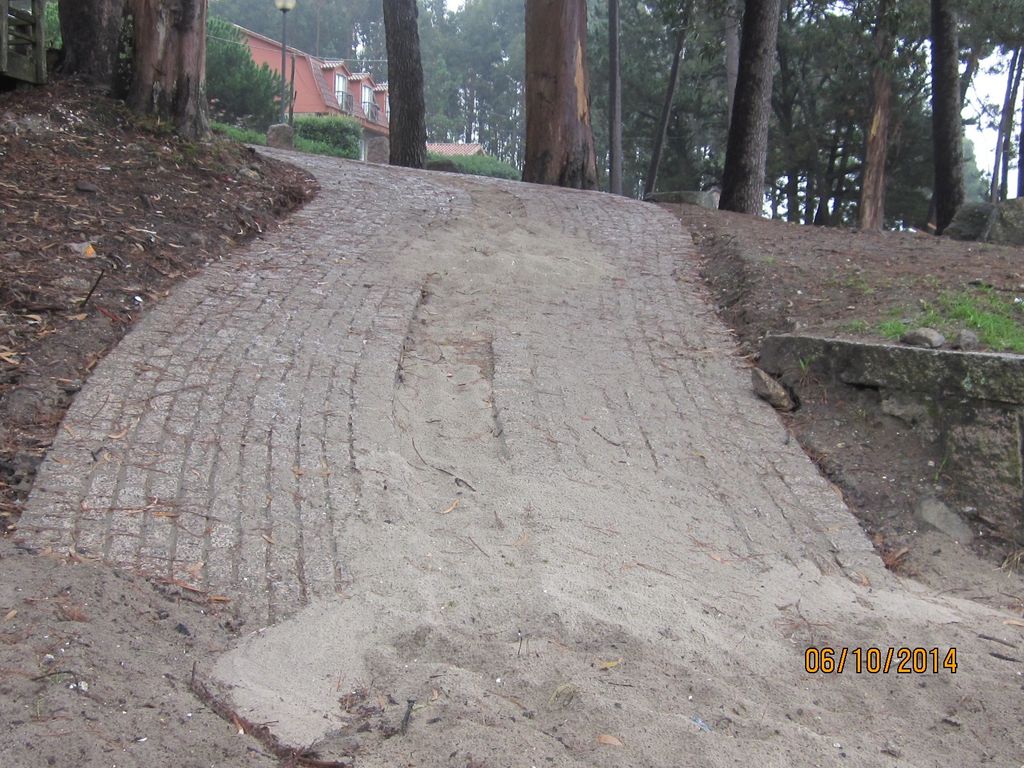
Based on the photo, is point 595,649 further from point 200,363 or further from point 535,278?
point 535,278

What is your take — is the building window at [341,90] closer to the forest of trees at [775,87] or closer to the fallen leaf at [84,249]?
the forest of trees at [775,87]

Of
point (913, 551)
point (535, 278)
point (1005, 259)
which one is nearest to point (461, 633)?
point (913, 551)

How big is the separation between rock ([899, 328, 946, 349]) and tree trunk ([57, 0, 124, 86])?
735 centimetres

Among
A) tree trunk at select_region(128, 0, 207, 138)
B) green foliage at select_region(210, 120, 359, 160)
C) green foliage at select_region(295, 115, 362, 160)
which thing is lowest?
tree trunk at select_region(128, 0, 207, 138)

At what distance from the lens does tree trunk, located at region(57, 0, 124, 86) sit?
9000 millimetres

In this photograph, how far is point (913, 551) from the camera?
14.1 ft

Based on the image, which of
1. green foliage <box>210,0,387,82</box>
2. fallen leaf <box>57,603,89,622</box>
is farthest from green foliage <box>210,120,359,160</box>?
green foliage <box>210,0,387,82</box>

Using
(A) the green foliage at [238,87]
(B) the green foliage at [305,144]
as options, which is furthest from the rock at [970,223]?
(A) the green foliage at [238,87]

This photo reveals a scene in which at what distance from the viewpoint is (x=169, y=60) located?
26.6 ft

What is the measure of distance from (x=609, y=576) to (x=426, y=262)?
13.1 feet

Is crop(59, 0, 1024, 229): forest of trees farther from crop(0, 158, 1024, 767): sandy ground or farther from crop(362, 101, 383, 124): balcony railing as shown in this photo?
crop(362, 101, 383, 124): balcony railing

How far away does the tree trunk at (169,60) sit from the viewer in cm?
801

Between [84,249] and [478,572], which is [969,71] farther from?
[478,572]

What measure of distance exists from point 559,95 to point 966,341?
28.3ft
